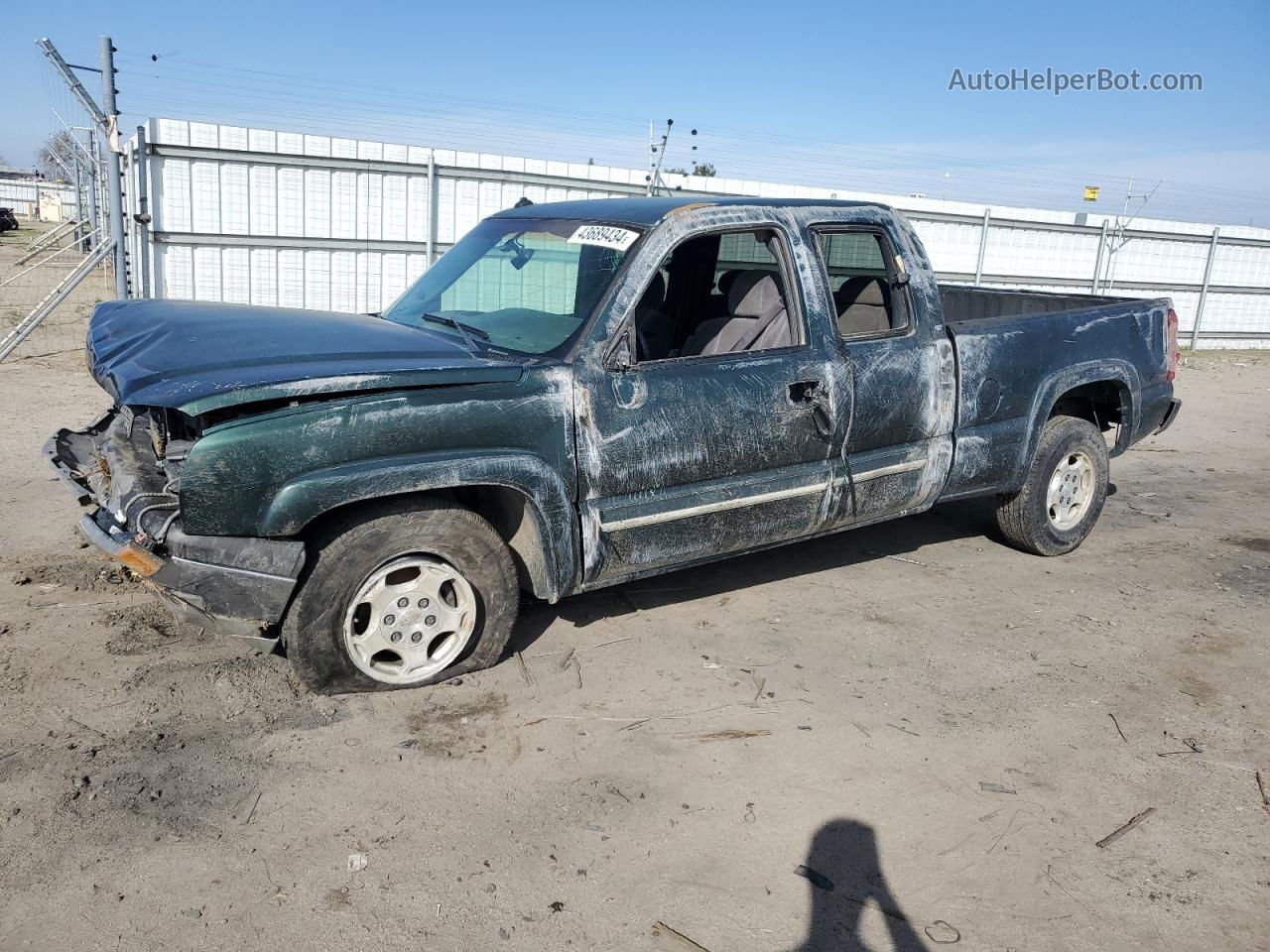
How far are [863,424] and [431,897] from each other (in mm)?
2869

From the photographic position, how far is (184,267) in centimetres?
1031

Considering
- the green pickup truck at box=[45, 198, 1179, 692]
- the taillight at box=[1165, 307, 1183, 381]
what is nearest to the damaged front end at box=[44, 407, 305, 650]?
the green pickup truck at box=[45, 198, 1179, 692]

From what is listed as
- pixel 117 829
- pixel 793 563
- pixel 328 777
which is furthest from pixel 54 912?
pixel 793 563

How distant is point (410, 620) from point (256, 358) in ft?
3.70

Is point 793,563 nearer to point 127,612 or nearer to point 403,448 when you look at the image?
point 403,448

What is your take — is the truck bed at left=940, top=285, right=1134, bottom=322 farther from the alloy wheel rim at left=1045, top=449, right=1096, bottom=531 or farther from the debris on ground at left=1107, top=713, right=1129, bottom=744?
the debris on ground at left=1107, top=713, right=1129, bottom=744

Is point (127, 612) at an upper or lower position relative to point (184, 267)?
lower

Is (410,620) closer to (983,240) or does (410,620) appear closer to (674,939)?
(674,939)

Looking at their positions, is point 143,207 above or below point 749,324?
above

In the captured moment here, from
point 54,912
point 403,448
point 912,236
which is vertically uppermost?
point 912,236

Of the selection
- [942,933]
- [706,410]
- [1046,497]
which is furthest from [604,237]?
[1046,497]

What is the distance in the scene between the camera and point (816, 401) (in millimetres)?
4559

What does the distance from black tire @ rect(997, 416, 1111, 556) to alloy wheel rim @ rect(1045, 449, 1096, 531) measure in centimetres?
2

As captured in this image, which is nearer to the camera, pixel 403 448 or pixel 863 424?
pixel 403 448
